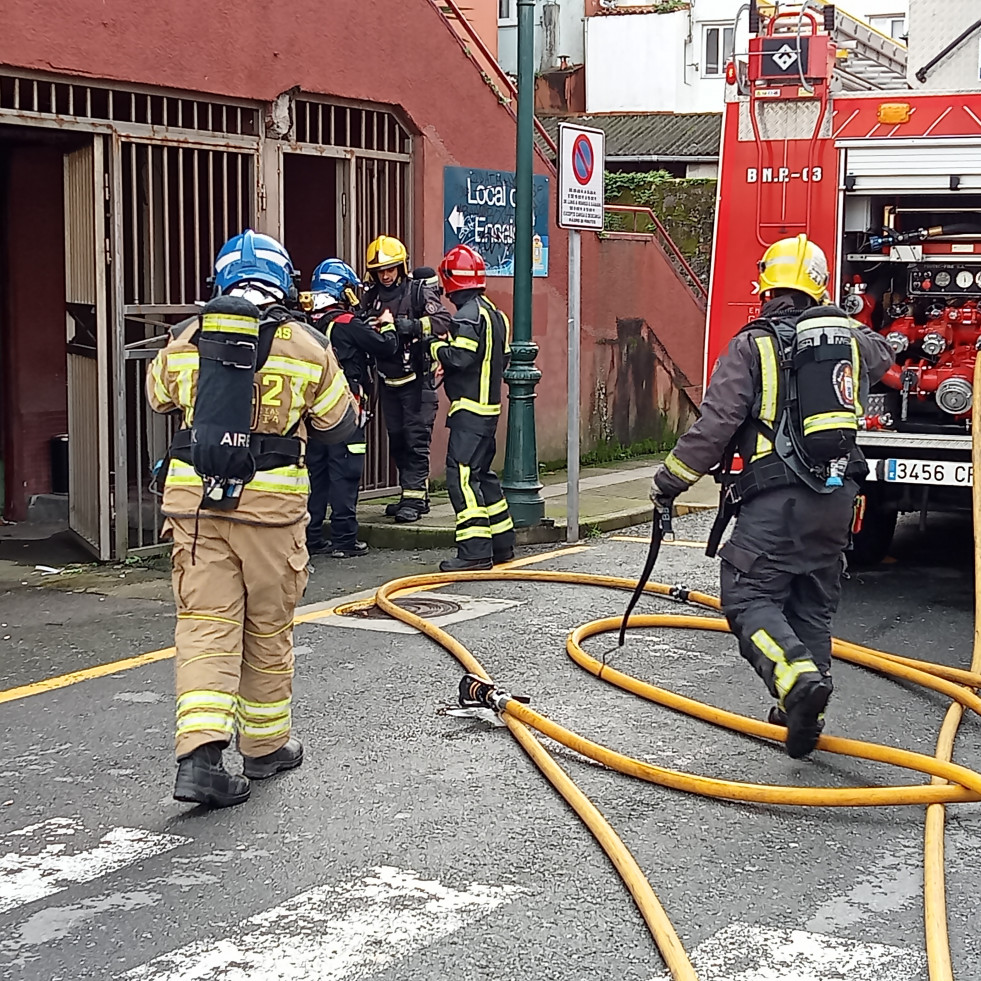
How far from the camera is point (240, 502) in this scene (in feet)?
16.2

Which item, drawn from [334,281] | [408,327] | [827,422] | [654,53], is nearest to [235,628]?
[827,422]

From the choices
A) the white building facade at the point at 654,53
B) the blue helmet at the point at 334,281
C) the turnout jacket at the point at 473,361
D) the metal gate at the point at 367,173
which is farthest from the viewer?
the white building facade at the point at 654,53

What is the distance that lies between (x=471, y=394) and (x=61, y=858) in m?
4.91

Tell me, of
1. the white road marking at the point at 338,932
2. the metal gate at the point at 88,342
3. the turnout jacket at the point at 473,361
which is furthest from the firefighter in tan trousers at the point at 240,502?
the metal gate at the point at 88,342

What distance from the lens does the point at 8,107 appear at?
847 centimetres

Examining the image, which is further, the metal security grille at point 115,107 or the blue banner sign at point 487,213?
the blue banner sign at point 487,213

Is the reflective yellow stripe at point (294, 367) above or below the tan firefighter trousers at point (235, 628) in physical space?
above

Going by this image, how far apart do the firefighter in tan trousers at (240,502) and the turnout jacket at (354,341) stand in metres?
4.45

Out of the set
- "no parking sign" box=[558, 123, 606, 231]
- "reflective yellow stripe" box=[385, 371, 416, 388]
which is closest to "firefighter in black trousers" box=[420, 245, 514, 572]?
"no parking sign" box=[558, 123, 606, 231]

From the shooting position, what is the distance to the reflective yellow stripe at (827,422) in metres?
5.35

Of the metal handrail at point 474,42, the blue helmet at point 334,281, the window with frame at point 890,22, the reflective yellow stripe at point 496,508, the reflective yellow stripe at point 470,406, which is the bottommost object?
the reflective yellow stripe at point 496,508

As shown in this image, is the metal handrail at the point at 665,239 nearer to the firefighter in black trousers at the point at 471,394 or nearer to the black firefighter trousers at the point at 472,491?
the firefighter in black trousers at the point at 471,394

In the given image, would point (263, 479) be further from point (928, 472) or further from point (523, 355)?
point (523, 355)

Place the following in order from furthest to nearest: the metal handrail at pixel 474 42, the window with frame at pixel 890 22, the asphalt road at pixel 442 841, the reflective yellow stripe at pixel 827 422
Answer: the window with frame at pixel 890 22 < the metal handrail at pixel 474 42 < the reflective yellow stripe at pixel 827 422 < the asphalt road at pixel 442 841
